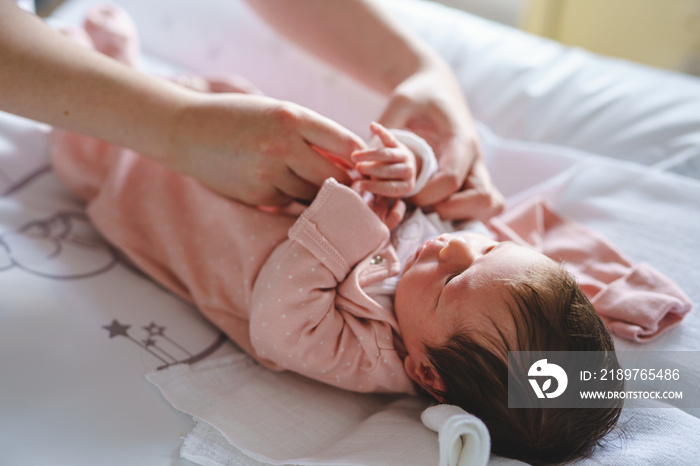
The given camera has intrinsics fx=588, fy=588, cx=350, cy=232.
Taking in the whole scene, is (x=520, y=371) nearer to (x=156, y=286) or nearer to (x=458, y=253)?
(x=458, y=253)

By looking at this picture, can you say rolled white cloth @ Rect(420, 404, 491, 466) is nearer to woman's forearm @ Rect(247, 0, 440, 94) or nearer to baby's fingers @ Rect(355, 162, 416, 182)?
baby's fingers @ Rect(355, 162, 416, 182)

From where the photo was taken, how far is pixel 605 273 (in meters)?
0.96

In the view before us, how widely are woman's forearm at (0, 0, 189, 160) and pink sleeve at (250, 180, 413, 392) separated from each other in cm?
26

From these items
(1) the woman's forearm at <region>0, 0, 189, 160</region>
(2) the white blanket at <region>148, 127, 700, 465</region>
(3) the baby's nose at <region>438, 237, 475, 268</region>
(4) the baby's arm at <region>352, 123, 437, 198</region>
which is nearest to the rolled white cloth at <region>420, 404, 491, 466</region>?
(2) the white blanket at <region>148, 127, 700, 465</region>

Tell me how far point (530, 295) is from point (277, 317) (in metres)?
0.33

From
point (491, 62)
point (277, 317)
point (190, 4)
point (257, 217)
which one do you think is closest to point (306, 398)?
point (277, 317)

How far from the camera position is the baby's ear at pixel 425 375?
0.80m

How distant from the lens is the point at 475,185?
0.97 meters

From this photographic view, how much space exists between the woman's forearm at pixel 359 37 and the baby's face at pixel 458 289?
0.44 metres

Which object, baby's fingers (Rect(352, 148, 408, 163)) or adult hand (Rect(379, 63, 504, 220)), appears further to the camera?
adult hand (Rect(379, 63, 504, 220))

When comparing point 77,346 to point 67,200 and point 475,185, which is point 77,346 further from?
point 475,185

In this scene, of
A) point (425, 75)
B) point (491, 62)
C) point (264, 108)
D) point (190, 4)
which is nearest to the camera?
point (264, 108)

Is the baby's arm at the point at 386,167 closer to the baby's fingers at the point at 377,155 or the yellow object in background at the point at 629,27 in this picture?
the baby's fingers at the point at 377,155

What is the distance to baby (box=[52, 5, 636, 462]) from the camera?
722 mm
